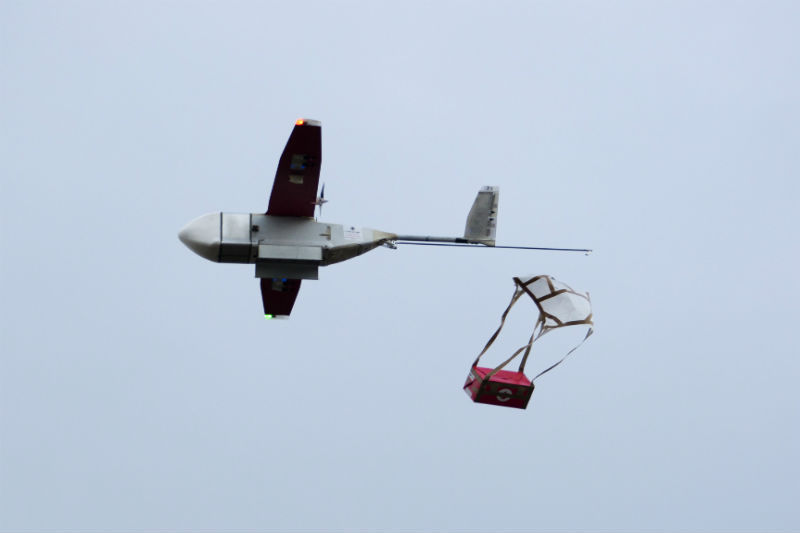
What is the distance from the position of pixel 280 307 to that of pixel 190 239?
450 centimetres

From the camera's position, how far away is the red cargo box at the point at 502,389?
37.0 m

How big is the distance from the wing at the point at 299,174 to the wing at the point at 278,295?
2507mm

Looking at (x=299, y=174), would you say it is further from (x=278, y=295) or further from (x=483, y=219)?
(x=483, y=219)

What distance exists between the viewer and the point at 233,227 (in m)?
36.6

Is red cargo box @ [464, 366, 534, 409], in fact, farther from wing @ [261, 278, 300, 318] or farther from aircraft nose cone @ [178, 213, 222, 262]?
aircraft nose cone @ [178, 213, 222, 262]

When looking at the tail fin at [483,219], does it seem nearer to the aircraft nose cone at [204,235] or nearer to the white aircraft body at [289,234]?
the white aircraft body at [289,234]

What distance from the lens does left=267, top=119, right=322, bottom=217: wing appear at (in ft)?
117

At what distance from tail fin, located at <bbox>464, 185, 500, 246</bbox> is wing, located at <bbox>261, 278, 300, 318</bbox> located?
6.30 meters

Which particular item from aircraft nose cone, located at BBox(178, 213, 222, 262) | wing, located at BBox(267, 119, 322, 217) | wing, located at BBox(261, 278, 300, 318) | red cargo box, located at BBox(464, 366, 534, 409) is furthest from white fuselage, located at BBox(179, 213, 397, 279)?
red cargo box, located at BBox(464, 366, 534, 409)

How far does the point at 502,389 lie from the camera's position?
3709cm

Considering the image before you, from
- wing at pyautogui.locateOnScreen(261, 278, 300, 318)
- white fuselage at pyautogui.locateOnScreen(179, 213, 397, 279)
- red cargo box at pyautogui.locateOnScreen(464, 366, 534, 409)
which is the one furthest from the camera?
wing at pyautogui.locateOnScreen(261, 278, 300, 318)

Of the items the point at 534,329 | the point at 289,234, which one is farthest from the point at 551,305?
the point at 289,234

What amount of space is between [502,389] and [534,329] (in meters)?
2.50

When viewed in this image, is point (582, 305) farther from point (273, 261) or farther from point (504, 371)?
point (273, 261)
